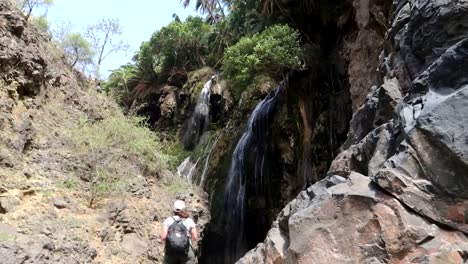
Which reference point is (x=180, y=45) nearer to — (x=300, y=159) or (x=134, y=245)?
(x=300, y=159)

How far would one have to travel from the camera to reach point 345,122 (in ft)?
43.5

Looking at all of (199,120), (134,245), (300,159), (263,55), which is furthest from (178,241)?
(199,120)

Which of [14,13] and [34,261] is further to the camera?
[14,13]

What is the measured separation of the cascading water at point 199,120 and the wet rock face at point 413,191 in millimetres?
13099

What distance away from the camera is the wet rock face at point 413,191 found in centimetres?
425

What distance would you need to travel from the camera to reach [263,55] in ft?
42.5

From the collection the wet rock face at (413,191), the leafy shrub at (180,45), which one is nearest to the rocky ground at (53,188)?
the wet rock face at (413,191)

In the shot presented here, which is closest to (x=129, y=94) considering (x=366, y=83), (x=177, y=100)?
(x=177, y=100)

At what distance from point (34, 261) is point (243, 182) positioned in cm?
948

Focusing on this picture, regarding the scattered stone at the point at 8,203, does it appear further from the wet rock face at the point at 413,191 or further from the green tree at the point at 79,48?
the green tree at the point at 79,48

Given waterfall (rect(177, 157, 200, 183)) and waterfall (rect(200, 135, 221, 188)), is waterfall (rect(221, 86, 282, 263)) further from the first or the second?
waterfall (rect(177, 157, 200, 183))

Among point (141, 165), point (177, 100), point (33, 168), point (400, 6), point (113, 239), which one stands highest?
point (177, 100)

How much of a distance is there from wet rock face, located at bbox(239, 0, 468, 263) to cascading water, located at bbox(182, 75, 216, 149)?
13.1 metres

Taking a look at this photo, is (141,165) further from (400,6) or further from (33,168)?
(400,6)
